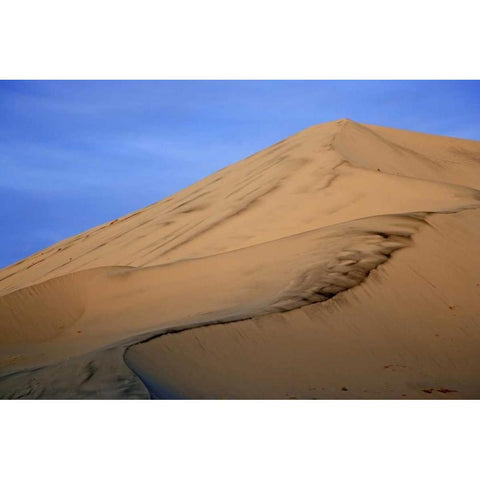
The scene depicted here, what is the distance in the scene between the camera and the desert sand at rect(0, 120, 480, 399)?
4820 millimetres

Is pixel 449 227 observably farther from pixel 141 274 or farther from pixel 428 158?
pixel 428 158

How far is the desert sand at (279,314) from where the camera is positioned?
4.82 meters

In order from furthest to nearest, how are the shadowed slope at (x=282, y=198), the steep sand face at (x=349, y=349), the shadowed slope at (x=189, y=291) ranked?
the shadowed slope at (x=282, y=198)
the shadowed slope at (x=189, y=291)
the steep sand face at (x=349, y=349)

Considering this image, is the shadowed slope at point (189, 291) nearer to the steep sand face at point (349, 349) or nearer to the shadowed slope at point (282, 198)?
the steep sand face at point (349, 349)

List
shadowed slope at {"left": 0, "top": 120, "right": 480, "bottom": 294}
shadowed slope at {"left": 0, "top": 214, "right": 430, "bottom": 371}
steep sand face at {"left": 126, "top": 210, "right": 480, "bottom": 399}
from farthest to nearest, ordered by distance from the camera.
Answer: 1. shadowed slope at {"left": 0, "top": 120, "right": 480, "bottom": 294}
2. shadowed slope at {"left": 0, "top": 214, "right": 430, "bottom": 371}
3. steep sand face at {"left": 126, "top": 210, "right": 480, "bottom": 399}

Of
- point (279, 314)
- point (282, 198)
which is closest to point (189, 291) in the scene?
point (279, 314)

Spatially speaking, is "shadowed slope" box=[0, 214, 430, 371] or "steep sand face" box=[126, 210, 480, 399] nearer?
"steep sand face" box=[126, 210, 480, 399]

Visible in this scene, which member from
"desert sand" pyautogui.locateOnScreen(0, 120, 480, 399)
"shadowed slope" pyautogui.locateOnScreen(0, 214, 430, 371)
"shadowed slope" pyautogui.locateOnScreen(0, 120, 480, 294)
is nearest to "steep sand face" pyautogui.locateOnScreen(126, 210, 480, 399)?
"desert sand" pyautogui.locateOnScreen(0, 120, 480, 399)

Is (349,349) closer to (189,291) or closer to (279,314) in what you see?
(279,314)

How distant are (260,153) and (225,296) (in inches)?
442

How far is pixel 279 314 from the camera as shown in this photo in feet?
18.4

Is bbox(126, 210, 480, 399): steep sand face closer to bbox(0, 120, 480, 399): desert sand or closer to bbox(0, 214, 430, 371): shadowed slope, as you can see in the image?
bbox(0, 120, 480, 399): desert sand

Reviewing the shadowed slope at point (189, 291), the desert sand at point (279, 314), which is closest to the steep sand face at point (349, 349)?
the desert sand at point (279, 314)

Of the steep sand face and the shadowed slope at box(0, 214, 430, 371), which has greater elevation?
the shadowed slope at box(0, 214, 430, 371)
